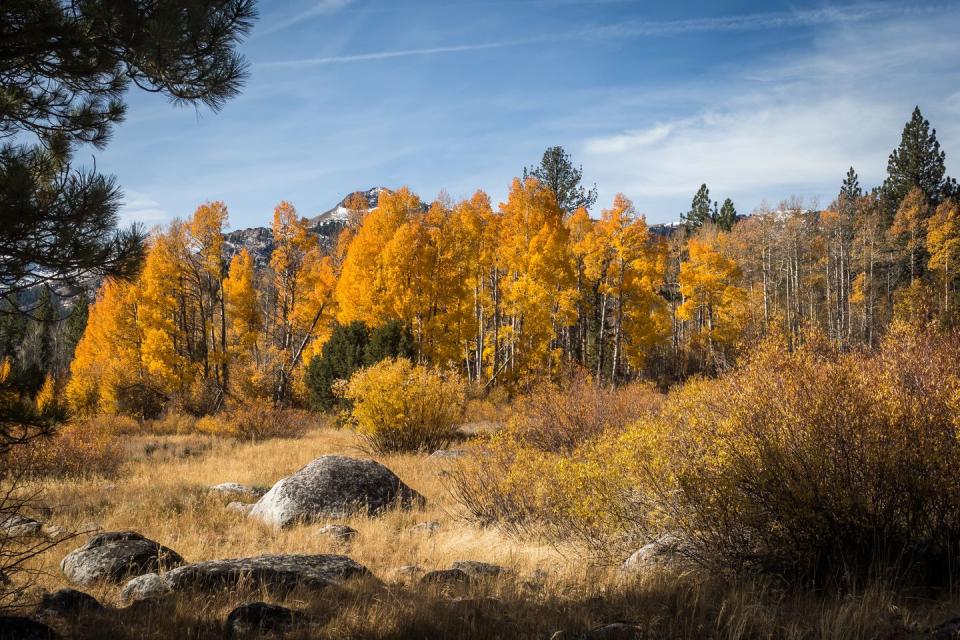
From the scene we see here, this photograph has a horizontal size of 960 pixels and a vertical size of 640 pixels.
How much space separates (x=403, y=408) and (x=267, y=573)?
30.1 feet

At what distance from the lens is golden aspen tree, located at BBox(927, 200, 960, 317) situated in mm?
37156

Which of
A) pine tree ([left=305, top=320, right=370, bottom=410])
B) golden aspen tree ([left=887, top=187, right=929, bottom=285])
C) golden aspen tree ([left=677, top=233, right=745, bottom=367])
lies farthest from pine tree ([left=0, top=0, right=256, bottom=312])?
golden aspen tree ([left=887, top=187, right=929, bottom=285])

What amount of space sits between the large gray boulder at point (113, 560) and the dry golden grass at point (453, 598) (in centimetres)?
20

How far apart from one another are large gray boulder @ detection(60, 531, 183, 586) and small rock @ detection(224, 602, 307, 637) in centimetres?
220

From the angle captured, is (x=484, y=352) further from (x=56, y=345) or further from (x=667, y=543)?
(x=56, y=345)

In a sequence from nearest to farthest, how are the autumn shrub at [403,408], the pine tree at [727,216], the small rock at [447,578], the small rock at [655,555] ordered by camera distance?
1. the small rock at [447,578]
2. the small rock at [655,555]
3. the autumn shrub at [403,408]
4. the pine tree at [727,216]

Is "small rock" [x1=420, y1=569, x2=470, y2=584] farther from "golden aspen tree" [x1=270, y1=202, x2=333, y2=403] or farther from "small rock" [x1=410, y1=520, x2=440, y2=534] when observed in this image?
"golden aspen tree" [x1=270, y1=202, x2=333, y2=403]

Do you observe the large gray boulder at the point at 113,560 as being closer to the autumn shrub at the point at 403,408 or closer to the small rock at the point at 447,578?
the small rock at the point at 447,578

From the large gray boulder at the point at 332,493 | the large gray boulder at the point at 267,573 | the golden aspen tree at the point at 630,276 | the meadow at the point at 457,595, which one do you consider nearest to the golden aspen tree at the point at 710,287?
the golden aspen tree at the point at 630,276

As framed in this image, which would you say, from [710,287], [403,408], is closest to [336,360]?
[403,408]

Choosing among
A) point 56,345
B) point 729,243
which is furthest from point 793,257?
point 56,345

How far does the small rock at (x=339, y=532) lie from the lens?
7.70m

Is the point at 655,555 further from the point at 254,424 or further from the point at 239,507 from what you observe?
the point at 254,424

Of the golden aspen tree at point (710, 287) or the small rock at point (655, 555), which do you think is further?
the golden aspen tree at point (710, 287)
